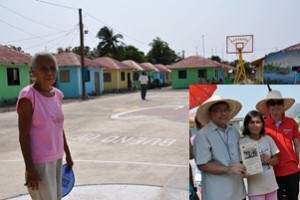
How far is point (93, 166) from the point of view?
6.42 metres

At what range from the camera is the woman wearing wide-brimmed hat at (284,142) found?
122 inches

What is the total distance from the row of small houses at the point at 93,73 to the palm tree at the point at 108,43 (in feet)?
23.3

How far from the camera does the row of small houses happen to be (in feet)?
72.0

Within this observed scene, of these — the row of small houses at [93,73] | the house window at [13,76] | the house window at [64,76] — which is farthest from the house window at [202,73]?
the house window at [13,76]

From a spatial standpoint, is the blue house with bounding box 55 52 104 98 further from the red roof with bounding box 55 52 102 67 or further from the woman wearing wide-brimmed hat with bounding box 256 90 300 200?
the woman wearing wide-brimmed hat with bounding box 256 90 300 200

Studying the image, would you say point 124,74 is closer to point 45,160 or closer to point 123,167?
point 123,167

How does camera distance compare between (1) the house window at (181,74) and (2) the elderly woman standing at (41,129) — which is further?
(1) the house window at (181,74)

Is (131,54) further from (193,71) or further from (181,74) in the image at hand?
(193,71)

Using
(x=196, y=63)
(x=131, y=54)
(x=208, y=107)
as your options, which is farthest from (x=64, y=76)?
(x=131, y=54)

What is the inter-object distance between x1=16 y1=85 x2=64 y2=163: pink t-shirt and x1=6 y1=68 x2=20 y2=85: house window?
20474mm

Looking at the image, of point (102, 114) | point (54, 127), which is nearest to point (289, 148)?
point (54, 127)

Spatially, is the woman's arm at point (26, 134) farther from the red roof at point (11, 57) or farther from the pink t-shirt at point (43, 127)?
the red roof at point (11, 57)

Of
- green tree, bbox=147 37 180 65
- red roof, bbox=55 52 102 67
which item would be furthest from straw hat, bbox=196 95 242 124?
green tree, bbox=147 37 180 65

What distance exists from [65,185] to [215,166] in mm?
1595
